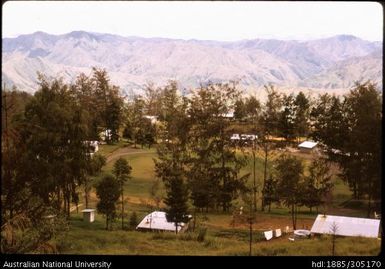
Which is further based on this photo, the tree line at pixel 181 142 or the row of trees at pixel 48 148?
the tree line at pixel 181 142

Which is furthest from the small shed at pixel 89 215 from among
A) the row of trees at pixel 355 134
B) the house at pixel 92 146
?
the row of trees at pixel 355 134

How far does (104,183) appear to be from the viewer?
19.9 feet

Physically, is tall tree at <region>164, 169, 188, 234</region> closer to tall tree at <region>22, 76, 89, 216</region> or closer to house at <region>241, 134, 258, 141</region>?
tall tree at <region>22, 76, 89, 216</region>

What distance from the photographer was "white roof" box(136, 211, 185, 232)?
5.98 m

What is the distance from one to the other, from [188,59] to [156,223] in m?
2.47

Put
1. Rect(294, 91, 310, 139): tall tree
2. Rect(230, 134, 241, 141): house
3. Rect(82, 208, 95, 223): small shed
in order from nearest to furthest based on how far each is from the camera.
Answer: Rect(294, 91, 310, 139): tall tree
Rect(82, 208, 95, 223): small shed
Rect(230, 134, 241, 141): house

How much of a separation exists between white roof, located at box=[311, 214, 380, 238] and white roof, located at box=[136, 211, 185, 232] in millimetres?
1860

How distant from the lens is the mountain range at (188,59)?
4.45 meters

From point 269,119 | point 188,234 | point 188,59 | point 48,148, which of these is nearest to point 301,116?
point 269,119

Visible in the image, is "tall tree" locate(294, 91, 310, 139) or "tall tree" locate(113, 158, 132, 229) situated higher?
"tall tree" locate(294, 91, 310, 139)

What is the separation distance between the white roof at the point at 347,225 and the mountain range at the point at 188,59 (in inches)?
58.7

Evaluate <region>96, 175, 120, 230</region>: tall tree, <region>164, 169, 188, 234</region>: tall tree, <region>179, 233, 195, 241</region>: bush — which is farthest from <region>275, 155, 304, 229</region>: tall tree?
<region>96, 175, 120, 230</region>: tall tree

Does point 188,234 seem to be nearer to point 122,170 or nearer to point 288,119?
point 122,170

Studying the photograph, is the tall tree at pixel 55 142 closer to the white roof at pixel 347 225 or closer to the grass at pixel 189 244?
the grass at pixel 189 244
